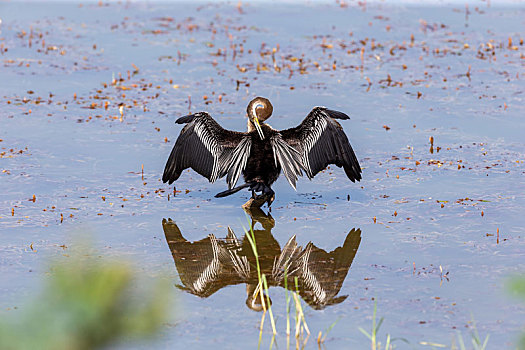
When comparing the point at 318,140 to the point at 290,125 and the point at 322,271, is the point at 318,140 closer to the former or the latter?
the point at 322,271

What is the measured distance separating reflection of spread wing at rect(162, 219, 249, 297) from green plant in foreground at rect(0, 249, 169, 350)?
147 inches

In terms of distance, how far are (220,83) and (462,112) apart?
14.7 feet

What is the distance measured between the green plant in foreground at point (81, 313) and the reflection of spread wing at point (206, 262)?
374 centimetres

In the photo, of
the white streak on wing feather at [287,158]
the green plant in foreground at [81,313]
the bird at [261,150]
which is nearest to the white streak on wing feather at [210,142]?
the bird at [261,150]

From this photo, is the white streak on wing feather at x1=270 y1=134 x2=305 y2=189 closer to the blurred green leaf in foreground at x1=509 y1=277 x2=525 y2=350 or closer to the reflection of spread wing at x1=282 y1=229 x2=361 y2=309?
the reflection of spread wing at x1=282 y1=229 x2=361 y2=309

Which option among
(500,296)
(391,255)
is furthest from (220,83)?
(500,296)

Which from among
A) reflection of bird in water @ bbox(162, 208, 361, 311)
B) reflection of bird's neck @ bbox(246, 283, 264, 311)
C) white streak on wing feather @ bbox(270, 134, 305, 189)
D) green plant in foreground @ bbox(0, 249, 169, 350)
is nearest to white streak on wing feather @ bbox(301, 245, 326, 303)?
reflection of bird in water @ bbox(162, 208, 361, 311)

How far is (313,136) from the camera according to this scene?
8695 millimetres

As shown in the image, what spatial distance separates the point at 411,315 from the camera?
5598 millimetres

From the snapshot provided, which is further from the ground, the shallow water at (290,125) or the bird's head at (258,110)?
the bird's head at (258,110)

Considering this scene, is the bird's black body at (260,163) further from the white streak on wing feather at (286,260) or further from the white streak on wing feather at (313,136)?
the white streak on wing feather at (286,260)

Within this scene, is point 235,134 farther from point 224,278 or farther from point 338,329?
point 338,329

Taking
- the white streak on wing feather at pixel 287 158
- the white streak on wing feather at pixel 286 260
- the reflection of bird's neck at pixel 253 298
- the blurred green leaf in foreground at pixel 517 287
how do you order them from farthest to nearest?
the white streak on wing feather at pixel 287 158, the white streak on wing feather at pixel 286 260, the reflection of bird's neck at pixel 253 298, the blurred green leaf in foreground at pixel 517 287

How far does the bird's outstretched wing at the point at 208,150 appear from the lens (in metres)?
8.54
